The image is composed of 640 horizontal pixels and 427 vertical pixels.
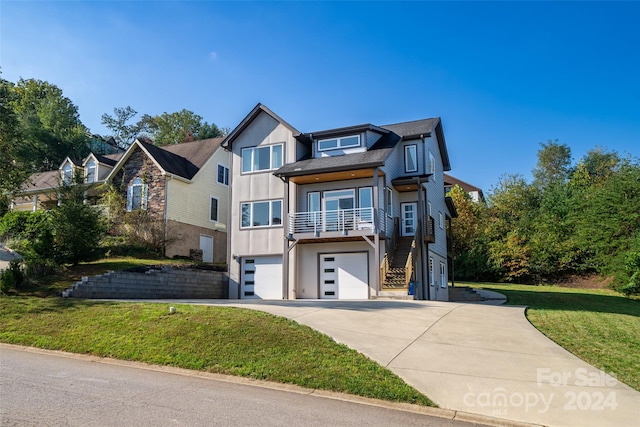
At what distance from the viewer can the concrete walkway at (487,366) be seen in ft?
22.2

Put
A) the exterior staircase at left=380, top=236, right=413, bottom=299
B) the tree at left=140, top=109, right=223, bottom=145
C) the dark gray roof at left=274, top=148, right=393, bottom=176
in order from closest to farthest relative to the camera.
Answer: the exterior staircase at left=380, top=236, right=413, bottom=299 → the dark gray roof at left=274, top=148, right=393, bottom=176 → the tree at left=140, top=109, right=223, bottom=145

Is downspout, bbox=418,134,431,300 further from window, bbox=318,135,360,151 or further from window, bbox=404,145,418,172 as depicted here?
window, bbox=318,135,360,151

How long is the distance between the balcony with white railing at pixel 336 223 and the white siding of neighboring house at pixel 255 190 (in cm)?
90

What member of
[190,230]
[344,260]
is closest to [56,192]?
[190,230]

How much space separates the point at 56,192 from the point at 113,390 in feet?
55.4

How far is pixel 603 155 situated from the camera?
5278cm

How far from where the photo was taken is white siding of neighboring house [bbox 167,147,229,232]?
29234mm

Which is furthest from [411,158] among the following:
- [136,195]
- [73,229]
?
[136,195]

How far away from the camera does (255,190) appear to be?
2475 cm

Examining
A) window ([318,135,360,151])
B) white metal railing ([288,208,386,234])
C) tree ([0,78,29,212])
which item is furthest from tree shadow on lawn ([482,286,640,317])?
tree ([0,78,29,212])

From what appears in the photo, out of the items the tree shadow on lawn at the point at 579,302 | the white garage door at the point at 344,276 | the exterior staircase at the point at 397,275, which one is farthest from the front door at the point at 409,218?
the tree shadow on lawn at the point at 579,302

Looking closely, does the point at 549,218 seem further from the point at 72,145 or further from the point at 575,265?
the point at 72,145

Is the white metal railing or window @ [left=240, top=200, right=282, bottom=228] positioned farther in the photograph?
window @ [left=240, top=200, right=282, bottom=228]

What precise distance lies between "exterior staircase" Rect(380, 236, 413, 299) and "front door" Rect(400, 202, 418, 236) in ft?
4.00
